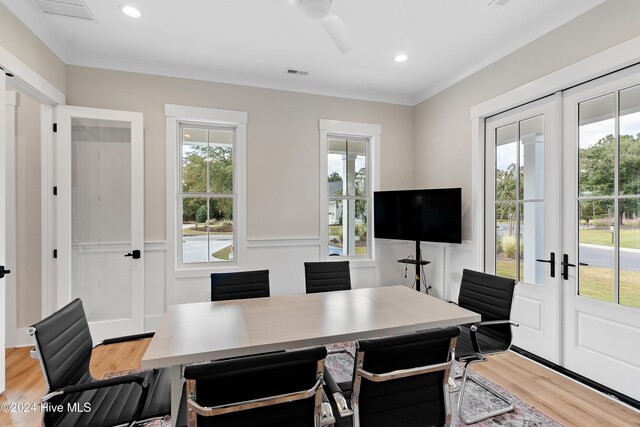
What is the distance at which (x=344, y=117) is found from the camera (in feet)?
14.1

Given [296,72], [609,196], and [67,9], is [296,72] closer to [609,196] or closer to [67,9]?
[67,9]

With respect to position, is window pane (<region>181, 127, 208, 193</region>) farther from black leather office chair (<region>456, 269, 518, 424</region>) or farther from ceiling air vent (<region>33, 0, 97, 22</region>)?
black leather office chair (<region>456, 269, 518, 424</region>)

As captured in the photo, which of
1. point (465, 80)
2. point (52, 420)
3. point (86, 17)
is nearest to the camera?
point (52, 420)

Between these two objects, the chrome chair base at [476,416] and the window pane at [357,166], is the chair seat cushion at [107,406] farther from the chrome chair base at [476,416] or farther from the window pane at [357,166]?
the window pane at [357,166]

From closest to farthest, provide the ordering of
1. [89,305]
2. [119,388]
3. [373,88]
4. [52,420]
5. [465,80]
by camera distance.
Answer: [52,420], [119,388], [89,305], [465,80], [373,88]

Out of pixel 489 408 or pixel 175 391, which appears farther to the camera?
pixel 489 408

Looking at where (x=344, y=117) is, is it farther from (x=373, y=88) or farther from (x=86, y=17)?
(x=86, y=17)

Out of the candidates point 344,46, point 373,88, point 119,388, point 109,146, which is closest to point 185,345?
point 119,388

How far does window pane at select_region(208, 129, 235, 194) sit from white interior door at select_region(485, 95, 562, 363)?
2.99 meters

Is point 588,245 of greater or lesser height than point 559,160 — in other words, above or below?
below

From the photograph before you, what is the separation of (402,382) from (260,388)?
2.06ft

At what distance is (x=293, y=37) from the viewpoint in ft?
9.96

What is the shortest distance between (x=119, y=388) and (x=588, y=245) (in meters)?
3.40

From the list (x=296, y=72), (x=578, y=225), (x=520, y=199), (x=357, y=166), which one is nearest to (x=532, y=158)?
(x=520, y=199)
